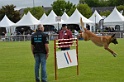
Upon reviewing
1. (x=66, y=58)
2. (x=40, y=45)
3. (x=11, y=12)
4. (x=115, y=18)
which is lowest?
(x=66, y=58)

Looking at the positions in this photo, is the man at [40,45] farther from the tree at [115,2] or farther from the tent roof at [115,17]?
the tree at [115,2]

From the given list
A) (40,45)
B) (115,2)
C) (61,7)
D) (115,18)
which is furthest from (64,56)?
(115,2)

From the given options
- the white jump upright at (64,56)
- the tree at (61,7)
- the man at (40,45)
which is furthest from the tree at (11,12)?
the man at (40,45)

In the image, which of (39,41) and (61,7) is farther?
(61,7)

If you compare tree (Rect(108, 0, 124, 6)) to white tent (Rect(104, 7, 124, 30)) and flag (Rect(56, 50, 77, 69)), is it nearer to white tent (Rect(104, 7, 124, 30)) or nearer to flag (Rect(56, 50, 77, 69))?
white tent (Rect(104, 7, 124, 30))

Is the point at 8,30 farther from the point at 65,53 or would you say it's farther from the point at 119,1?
the point at 119,1

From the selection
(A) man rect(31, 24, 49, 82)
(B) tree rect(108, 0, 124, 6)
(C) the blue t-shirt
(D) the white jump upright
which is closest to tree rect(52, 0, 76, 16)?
(B) tree rect(108, 0, 124, 6)

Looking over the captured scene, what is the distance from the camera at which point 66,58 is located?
14719 mm

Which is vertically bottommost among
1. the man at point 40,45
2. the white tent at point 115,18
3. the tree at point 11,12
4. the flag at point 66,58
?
the flag at point 66,58

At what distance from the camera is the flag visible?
14320 mm

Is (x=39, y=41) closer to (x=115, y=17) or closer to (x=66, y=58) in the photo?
(x=66, y=58)

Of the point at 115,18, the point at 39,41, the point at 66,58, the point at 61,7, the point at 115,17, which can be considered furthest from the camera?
the point at 61,7

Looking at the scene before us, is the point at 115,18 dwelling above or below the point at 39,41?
above

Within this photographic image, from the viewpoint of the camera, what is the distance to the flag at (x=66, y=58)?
14.3 m
